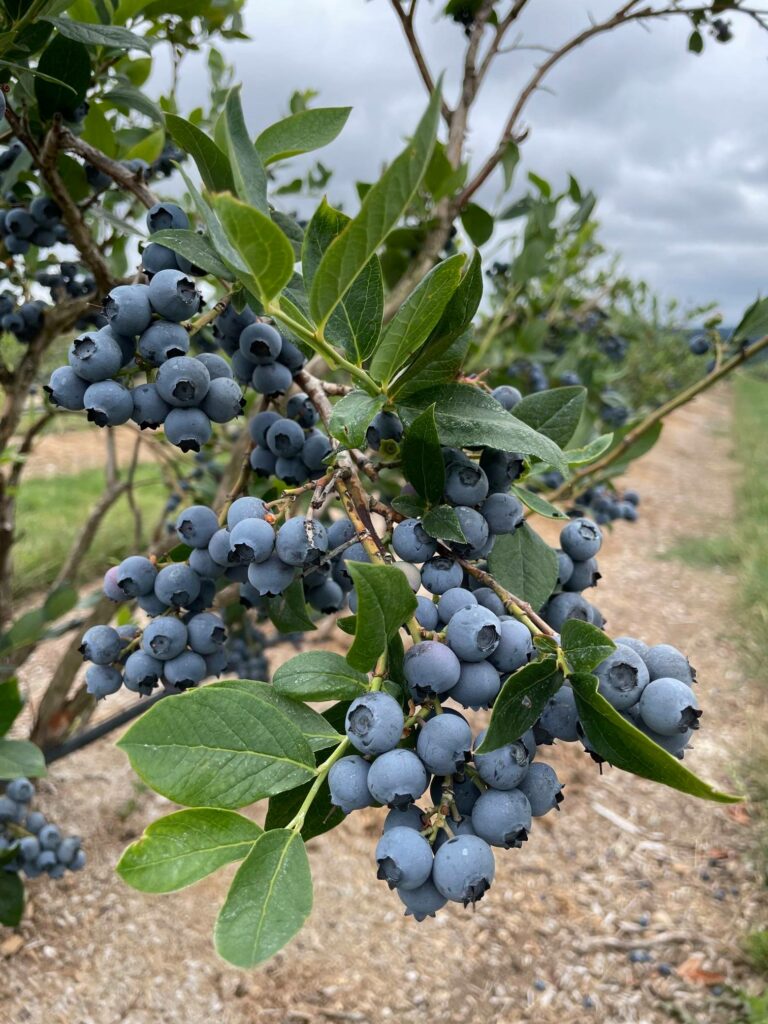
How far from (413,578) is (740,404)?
2335cm

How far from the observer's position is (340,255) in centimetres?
52

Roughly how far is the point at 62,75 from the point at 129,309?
49cm

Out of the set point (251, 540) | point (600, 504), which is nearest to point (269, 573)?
point (251, 540)

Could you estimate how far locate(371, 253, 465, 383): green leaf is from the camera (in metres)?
0.57

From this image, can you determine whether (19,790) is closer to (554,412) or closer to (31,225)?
(31,225)

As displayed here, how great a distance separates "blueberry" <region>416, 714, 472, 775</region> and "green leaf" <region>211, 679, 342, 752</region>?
0.09 m

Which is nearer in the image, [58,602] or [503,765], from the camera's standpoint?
[503,765]

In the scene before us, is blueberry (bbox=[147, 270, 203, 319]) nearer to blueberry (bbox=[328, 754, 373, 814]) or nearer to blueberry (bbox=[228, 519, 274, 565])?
blueberry (bbox=[228, 519, 274, 565])

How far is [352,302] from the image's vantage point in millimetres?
657

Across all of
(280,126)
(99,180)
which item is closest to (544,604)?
(280,126)

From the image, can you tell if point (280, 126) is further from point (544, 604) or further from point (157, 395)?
point (544, 604)

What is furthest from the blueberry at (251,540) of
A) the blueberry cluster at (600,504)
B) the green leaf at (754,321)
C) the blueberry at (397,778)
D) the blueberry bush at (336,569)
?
the blueberry cluster at (600,504)

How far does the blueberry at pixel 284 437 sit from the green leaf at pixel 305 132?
0.27 metres

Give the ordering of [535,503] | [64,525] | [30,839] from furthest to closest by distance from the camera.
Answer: [64,525]
[30,839]
[535,503]
